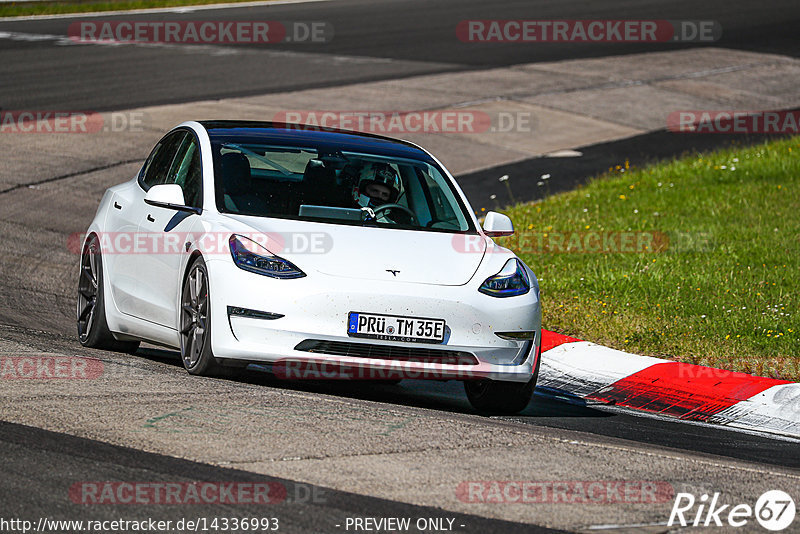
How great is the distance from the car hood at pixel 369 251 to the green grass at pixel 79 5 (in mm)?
27424

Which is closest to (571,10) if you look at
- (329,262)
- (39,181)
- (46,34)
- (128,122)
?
(46,34)

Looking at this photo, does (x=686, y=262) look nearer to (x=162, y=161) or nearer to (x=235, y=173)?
(x=162, y=161)

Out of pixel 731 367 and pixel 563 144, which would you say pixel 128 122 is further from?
pixel 731 367

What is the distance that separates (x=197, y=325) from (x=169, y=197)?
88 cm

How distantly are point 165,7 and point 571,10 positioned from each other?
35.7ft

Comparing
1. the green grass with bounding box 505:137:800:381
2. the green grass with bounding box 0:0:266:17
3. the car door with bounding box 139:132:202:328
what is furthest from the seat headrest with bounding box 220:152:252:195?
the green grass with bounding box 0:0:266:17

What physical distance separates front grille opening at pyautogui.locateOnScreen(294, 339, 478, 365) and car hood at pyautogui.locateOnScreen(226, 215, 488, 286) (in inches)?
15.2

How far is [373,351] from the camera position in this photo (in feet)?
23.9

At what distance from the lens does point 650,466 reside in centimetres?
620

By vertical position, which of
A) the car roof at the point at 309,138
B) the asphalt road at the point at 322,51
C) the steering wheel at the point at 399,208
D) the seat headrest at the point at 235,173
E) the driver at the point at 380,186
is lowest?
the asphalt road at the point at 322,51

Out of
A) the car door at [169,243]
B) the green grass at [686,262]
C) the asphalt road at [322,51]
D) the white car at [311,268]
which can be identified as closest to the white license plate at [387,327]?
the white car at [311,268]

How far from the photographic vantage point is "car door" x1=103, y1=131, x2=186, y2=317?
28.2ft

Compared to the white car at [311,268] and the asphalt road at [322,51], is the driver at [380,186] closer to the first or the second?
the white car at [311,268]

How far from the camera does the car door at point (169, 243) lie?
26.3ft
